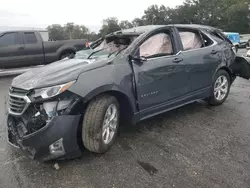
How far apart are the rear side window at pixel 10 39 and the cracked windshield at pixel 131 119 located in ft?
Result: 17.7

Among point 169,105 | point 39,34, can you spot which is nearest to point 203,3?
point 39,34

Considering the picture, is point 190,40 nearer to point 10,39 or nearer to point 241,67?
point 241,67

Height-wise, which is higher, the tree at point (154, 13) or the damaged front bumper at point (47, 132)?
the tree at point (154, 13)

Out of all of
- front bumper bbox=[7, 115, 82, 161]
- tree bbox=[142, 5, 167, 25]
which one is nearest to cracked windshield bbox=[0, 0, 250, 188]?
front bumper bbox=[7, 115, 82, 161]

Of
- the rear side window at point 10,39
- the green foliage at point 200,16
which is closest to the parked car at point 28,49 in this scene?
the rear side window at point 10,39

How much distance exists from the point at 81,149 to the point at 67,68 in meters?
1.03

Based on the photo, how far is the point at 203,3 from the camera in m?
62.5

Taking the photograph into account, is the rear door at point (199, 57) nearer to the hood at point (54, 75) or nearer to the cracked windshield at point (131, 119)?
the cracked windshield at point (131, 119)

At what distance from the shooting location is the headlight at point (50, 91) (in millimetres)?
2967

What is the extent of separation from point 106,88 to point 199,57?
7.26ft

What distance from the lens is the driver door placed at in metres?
3.78

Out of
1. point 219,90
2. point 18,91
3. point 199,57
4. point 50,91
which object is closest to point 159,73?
point 199,57

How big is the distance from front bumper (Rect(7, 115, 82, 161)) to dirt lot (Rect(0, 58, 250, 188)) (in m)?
0.20

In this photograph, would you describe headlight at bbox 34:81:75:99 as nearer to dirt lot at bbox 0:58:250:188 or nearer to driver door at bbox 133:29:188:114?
dirt lot at bbox 0:58:250:188
